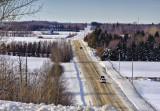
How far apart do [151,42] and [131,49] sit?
17.1 feet

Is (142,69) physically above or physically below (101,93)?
below

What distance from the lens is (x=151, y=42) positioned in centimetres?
4444

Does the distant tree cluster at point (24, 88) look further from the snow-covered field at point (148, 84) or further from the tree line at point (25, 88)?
the snow-covered field at point (148, 84)

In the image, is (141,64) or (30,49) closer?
(141,64)

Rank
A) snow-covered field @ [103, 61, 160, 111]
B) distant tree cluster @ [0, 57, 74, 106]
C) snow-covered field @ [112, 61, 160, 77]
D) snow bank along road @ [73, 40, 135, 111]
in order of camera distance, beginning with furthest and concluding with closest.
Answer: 1. snow-covered field @ [112, 61, 160, 77]
2. snow-covered field @ [103, 61, 160, 111]
3. snow bank along road @ [73, 40, 135, 111]
4. distant tree cluster @ [0, 57, 74, 106]

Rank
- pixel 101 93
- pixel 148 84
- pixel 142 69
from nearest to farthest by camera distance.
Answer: pixel 101 93 < pixel 148 84 < pixel 142 69

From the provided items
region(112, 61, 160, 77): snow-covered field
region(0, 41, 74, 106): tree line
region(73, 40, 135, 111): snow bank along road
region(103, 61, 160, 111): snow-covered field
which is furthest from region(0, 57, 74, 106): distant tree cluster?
region(112, 61, 160, 77): snow-covered field

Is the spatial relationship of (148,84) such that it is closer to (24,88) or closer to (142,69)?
(142,69)

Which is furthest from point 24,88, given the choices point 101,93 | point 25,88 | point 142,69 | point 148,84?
point 142,69

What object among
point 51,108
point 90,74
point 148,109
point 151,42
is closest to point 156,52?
point 151,42

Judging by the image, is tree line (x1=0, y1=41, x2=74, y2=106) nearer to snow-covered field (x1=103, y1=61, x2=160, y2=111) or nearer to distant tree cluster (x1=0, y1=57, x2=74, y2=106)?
distant tree cluster (x1=0, y1=57, x2=74, y2=106)

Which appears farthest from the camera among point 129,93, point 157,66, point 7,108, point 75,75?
point 157,66

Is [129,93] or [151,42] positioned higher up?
[151,42]

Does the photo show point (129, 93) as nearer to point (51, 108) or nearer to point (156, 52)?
point (51, 108)
